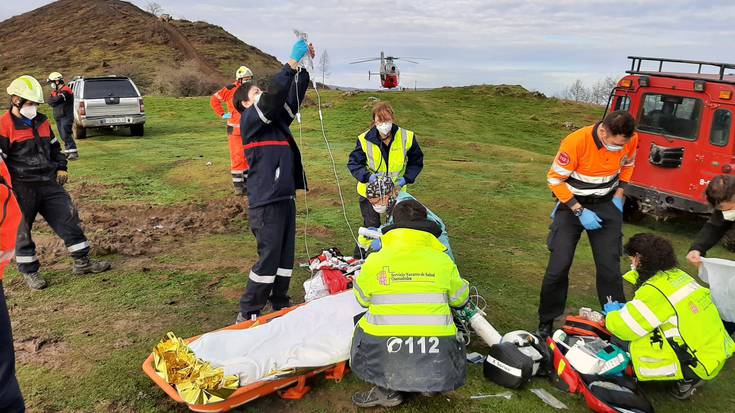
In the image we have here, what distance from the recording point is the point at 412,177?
527 centimetres

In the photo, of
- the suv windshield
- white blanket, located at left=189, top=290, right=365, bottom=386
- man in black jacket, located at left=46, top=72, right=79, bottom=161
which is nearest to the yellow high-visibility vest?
white blanket, located at left=189, top=290, right=365, bottom=386

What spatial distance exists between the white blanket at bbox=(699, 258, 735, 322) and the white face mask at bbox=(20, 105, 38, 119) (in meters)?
6.00

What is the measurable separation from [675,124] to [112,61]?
149 feet

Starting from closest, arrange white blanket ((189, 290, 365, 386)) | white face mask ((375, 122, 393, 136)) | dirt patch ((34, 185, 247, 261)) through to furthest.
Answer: white blanket ((189, 290, 365, 386))
white face mask ((375, 122, 393, 136))
dirt patch ((34, 185, 247, 261))

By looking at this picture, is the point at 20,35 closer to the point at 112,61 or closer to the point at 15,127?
the point at 112,61

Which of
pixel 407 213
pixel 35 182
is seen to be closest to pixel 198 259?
pixel 35 182

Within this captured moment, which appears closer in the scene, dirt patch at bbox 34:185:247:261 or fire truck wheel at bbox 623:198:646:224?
dirt patch at bbox 34:185:247:261

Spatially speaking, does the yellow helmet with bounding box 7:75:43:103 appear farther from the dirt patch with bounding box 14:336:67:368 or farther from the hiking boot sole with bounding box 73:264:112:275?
the dirt patch with bounding box 14:336:67:368

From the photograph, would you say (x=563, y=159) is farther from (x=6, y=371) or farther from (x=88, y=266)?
(x=88, y=266)

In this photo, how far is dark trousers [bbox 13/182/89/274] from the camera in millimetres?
4902

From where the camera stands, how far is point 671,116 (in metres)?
7.54

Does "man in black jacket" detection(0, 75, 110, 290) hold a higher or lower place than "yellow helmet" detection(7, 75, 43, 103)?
lower

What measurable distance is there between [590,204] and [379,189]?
6.09 feet

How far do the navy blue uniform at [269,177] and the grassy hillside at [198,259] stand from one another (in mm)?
587
